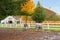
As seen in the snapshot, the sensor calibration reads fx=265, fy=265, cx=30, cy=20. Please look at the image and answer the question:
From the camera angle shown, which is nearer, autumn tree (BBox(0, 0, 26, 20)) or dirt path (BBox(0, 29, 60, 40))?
autumn tree (BBox(0, 0, 26, 20))

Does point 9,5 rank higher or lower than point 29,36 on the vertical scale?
higher

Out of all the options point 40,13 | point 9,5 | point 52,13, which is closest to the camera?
point 9,5

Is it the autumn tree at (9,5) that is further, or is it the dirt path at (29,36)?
the dirt path at (29,36)

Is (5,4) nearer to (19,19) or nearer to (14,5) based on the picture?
(14,5)

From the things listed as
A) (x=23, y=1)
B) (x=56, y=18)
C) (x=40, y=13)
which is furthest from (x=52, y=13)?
(x=23, y=1)

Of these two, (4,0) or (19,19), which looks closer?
(4,0)

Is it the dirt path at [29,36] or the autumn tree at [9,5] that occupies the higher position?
the autumn tree at [9,5]

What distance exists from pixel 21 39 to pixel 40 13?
32.7 meters

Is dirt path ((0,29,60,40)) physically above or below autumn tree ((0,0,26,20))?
below

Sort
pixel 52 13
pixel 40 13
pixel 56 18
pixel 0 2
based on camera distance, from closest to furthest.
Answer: pixel 0 2
pixel 40 13
pixel 56 18
pixel 52 13

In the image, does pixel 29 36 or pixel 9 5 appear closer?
pixel 9 5

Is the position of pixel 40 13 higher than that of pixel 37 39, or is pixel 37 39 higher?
pixel 40 13

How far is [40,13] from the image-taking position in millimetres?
54719

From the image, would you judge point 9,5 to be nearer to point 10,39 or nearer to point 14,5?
point 14,5
